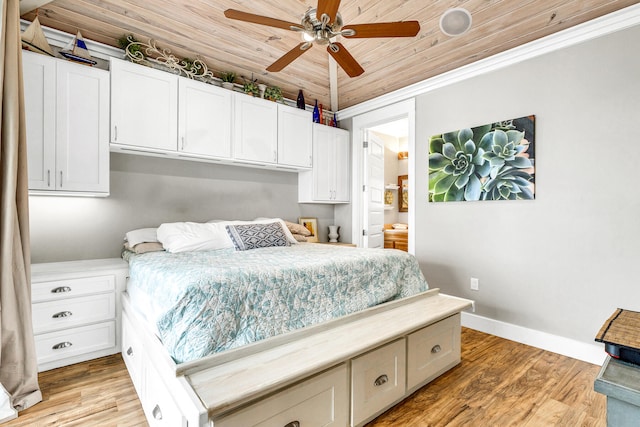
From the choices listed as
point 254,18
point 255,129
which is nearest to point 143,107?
point 255,129

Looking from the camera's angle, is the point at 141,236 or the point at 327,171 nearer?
the point at 141,236

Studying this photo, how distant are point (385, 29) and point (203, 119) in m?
1.86

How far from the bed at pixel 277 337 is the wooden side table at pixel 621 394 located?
3.43 feet

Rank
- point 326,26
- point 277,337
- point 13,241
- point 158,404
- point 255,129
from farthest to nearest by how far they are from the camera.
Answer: point 255,129, point 326,26, point 13,241, point 277,337, point 158,404

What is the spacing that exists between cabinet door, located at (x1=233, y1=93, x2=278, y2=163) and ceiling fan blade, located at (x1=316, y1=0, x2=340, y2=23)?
1.62 meters

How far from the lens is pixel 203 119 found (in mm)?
3029

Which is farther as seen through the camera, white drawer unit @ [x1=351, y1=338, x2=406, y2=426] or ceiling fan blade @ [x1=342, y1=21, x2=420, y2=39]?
ceiling fan blade @ [x1=342, y1=21, x2=420, y2=39]

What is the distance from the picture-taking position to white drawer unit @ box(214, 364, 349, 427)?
1.27m

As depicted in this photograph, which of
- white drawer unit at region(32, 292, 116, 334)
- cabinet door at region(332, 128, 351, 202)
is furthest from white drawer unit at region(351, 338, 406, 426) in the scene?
cabinet door at region(332, 128, 351, 202)

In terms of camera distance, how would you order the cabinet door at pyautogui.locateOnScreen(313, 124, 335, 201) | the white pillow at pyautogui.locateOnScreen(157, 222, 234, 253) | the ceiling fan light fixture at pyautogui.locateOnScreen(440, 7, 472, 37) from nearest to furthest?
the ceiling fan light fixture at pyautogui.locateOnScreen(440, 7, 472, 37) → the white pillow at pyautogui.locateOnScreen(157, 222, 234, 253) → the cabinet door at pyautogui.locateOnScreen(313, 124, 335, 201)

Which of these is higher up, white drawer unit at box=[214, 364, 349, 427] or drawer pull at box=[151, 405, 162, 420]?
white drawer unit at box=[214, 364, 349, 427]

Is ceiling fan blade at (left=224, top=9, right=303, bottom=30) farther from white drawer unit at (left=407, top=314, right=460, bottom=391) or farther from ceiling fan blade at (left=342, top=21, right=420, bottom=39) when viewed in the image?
white drawer unit at (left=407, top=314, right=460, bottom=391)

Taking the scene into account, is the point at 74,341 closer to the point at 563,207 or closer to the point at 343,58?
the point at 343,58

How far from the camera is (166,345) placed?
4.83 feet
